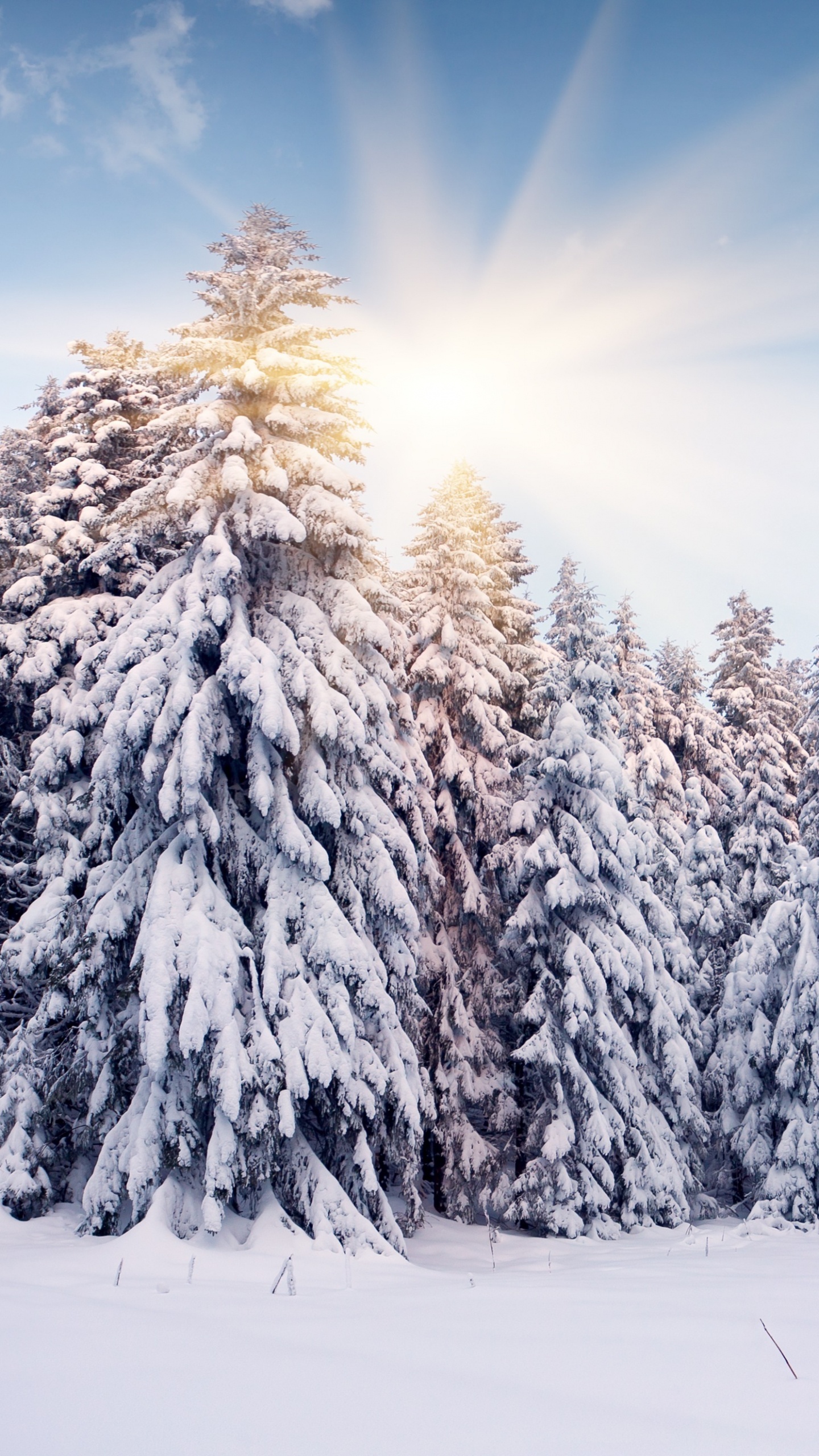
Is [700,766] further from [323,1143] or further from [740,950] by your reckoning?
[323,1143]

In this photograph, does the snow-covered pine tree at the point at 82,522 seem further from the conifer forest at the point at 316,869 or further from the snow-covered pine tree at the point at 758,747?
the snow-covered pine tree at the point at 758,747

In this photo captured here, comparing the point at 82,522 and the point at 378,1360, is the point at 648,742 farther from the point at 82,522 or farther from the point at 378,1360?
the point at 378,1360

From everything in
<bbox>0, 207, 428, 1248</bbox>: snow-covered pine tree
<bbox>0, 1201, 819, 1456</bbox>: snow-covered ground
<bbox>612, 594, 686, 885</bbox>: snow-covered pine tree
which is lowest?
<bbox>0, 1201, 819, 1456</bbox>: snow-covered ground

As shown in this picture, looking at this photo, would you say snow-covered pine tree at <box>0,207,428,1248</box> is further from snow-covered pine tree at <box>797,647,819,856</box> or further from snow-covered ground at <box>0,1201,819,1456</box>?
snow-covered pine tree at <box>797,647,819,856</box>

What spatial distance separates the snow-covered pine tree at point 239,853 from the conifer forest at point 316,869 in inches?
2.0

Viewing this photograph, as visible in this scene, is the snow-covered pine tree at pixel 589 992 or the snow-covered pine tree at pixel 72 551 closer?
the snow-covered pine tree at pixel 589 992

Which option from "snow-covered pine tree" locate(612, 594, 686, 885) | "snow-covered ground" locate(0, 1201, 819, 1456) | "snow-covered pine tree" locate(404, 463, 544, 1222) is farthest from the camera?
"snow-covered pine tree" locate(612, 594, 686, 885)

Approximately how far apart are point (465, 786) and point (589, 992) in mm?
4788

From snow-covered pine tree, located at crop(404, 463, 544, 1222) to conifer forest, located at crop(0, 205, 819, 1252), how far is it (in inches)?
3.2

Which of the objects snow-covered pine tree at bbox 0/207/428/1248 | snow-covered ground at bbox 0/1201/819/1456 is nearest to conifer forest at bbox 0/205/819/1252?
snow-covered pine tree at bbox 0/207/428/1248

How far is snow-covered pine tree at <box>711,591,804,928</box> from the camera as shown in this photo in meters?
24.2

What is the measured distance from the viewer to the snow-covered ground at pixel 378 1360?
4.01 metres

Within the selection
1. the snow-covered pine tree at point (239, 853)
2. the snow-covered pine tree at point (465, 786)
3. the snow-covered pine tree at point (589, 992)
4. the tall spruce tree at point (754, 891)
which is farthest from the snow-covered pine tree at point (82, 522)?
the tall spruce tree at point (754, 891)

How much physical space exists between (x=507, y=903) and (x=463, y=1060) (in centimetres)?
337
